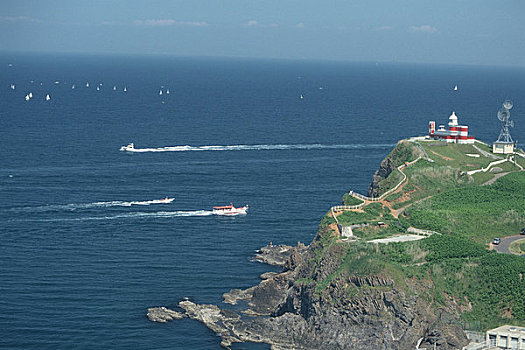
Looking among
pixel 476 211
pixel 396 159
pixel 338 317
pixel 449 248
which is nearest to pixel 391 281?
pixel 338 317

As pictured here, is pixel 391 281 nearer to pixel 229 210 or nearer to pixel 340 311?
pixel 340 311

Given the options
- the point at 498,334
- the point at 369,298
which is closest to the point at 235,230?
the point at 369,298

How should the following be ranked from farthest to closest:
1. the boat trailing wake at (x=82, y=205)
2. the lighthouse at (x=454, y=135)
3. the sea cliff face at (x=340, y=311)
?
the lighthouse at (x=454, y=135)
the boat trailing wake at (x=82, y=205)
the sea cliff face at (x=340, y=311)

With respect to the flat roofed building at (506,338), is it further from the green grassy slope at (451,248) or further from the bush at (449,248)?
the bush at (449,248)

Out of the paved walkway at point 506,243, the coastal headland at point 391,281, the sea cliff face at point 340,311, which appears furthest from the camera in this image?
the paved walkway at point 506,243

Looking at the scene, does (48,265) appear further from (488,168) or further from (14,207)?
(488,168)

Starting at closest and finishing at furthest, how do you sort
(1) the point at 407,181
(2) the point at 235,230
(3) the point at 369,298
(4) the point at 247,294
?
(3) the point at 369,298 < (4) the point at 247,294 < (1) the point at 407,181 < (2) the point at 235,230

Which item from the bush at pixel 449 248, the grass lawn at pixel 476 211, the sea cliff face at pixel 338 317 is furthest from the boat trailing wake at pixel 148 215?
the bush at pixel 449 248
